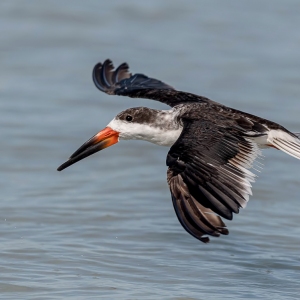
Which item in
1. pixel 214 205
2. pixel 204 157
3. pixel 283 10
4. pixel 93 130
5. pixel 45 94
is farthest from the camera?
pixel 283 10

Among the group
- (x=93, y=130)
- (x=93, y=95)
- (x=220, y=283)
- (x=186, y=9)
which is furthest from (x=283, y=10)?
(x=220, y=283)

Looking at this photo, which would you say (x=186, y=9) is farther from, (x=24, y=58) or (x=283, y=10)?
(x=24, y=58)

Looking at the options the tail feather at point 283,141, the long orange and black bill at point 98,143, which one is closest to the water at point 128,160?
the long orange and black bill at point 98,143

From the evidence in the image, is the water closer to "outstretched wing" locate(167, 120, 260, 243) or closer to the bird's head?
the bird's head

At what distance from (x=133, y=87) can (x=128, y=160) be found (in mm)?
1341

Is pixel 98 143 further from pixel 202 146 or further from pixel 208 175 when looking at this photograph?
pixel 208 175

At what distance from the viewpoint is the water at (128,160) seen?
8195mm

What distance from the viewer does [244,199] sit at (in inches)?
276

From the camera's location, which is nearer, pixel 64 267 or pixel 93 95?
pixel 64 267

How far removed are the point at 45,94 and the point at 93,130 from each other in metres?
1.45

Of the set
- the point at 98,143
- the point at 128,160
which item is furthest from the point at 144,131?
the point at 128,160

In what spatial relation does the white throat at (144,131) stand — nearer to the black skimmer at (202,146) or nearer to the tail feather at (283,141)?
the black skimmer at (202,146)

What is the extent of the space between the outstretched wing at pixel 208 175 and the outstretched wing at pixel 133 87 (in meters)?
1.64

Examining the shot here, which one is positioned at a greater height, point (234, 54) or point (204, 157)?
point (204, 157)
